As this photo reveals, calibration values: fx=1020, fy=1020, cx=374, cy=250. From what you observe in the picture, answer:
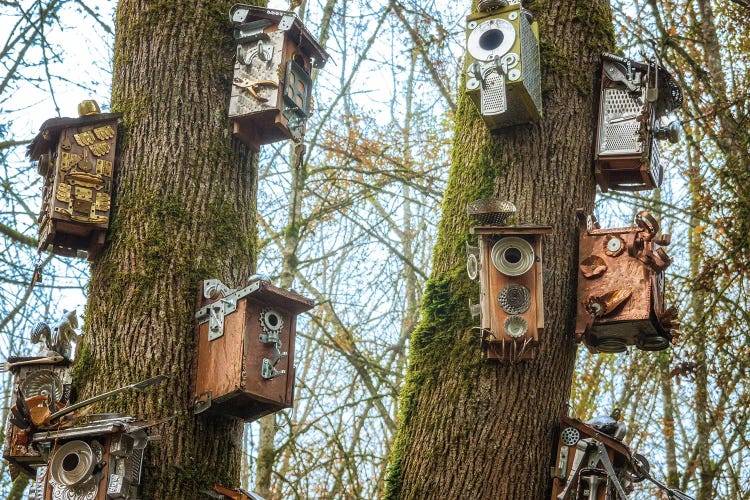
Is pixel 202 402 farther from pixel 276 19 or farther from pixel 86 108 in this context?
pixel 276 19

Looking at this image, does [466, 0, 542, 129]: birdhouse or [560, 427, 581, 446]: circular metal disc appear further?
Result: [466, 0, 542, 129]: birdhouse

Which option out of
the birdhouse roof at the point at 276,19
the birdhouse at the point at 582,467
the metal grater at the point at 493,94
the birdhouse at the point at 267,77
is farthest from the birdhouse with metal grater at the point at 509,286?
the birdhouse roof at the point at 276,19

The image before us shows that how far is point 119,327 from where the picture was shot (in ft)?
14.4

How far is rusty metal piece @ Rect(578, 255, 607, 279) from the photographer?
4.65m

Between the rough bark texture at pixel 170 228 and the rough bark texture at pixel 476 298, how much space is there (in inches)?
34.0

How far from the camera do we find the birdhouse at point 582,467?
4.39 metres

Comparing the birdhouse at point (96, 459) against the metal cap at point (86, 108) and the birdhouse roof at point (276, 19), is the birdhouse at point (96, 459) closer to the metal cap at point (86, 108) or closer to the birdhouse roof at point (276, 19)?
the metal cap at point (86, 108)

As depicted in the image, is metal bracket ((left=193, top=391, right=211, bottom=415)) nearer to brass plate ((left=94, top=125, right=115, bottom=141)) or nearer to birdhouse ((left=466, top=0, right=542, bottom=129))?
brass plate ((left=94, top=125, right=115, bottom=141))

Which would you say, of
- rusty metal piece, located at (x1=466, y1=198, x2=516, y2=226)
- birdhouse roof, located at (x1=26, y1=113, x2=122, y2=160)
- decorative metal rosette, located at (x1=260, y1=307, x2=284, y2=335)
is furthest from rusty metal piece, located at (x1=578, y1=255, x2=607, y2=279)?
birdhouse roof, located at (x1=26, y1=113, x2=122, y2=160)

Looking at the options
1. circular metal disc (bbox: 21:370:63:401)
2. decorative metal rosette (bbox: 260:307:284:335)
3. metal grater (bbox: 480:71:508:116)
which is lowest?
circular metal disc (bbox: 21:370:63:401)

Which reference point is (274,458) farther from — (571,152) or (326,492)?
(571,152)

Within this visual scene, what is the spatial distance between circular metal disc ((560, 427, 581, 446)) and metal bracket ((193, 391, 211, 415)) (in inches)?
60.7

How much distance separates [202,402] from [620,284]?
1.95 meters

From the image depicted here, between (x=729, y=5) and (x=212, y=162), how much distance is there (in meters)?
5.06
